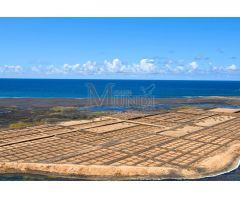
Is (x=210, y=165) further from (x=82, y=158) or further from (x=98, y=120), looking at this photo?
(x=98, y=120)

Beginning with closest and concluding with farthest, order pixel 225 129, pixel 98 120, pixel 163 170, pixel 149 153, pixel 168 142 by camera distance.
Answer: pixel 163 170
pixel 149 153
pixel 168 142
pixel 225 129
pixel 98 120

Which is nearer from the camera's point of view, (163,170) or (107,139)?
(163,170)

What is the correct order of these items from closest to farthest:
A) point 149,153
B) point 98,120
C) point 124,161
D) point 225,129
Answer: point 124,161
point 149,153
point 225,129
point 98,120

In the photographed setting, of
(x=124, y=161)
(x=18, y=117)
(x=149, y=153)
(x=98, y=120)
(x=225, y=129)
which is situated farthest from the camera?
(x=18, y=117)

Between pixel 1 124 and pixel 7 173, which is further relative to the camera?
pixel 1 124

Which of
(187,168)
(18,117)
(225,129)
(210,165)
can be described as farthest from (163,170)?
(18,117)

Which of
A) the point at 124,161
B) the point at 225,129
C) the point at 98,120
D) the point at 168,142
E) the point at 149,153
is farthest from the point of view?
the point at 98,120

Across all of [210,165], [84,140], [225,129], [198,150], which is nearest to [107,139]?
[84,140]

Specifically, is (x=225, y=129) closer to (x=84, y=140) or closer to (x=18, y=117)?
(x=84, y=140)
